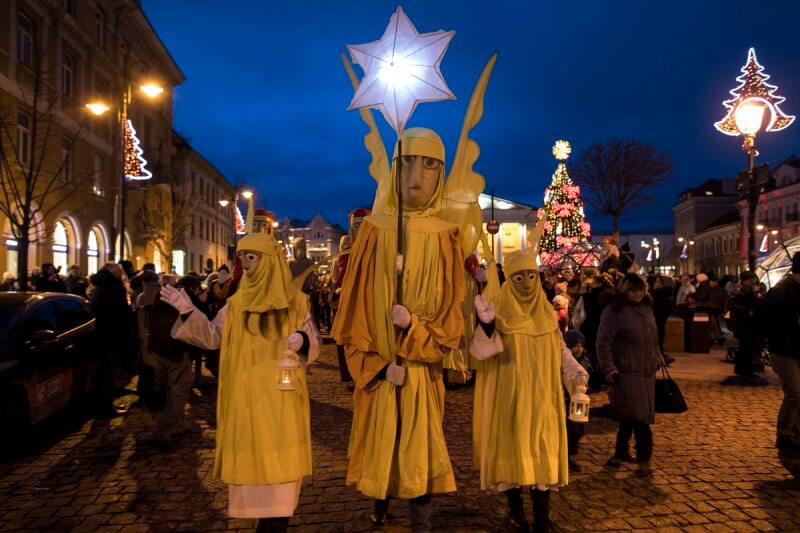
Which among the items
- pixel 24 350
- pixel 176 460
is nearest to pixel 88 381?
pixel 24 350

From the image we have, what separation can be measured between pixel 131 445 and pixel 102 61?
2589 centimetres

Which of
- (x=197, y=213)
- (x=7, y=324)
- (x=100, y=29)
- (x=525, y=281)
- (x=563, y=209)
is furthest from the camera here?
(x=197, y=213)

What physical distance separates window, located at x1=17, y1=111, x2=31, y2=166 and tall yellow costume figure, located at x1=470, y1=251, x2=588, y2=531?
65.7 ft

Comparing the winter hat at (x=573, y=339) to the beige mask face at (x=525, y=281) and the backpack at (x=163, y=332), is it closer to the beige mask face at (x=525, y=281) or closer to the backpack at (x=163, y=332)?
the beige mask face at (x=525, y=281)

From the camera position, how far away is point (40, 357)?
21.0 feet

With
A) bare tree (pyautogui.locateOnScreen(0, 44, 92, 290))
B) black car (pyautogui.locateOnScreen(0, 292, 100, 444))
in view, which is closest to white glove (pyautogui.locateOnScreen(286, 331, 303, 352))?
black car (pyautogui.locateOnScreen(0, 292, 100, 444))

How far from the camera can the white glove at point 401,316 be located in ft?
11.5

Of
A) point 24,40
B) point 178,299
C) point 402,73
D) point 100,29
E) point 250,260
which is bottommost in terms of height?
point 178,299

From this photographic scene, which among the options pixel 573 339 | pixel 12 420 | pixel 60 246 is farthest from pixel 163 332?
pixel 60 246

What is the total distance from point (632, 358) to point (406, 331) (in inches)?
111

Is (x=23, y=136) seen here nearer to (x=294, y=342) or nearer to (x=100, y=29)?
(x=100, y=29)

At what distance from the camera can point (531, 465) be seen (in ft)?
12.7

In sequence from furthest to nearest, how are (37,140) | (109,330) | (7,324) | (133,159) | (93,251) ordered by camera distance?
(93,251)
(133,159)
(37,140)
(109,330)
(7,324)

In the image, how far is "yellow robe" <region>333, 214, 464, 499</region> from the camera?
11.7 feet
